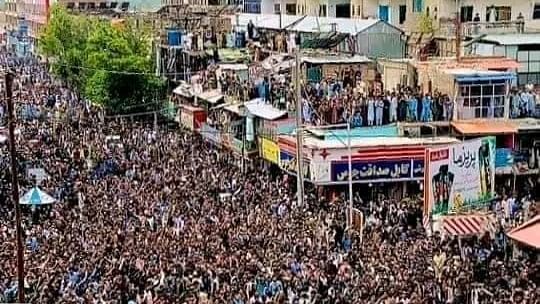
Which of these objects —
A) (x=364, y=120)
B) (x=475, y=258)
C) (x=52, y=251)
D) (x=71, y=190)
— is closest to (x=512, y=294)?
(x=475, y=258)

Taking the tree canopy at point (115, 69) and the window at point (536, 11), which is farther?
the tree canopy at point (115, 69)

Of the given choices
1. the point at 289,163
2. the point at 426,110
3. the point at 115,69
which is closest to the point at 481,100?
the point at 426,110

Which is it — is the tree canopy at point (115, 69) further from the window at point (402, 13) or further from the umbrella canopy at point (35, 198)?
the umbrella canopy at point (35, 198)

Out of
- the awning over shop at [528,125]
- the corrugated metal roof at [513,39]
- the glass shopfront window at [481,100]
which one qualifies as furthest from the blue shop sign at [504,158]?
the corrugated metal roof at [513,39]

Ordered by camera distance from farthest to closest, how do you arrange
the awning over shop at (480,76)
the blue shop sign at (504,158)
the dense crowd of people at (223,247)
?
the awning over shop at (480,76), the blue shop sign at (504,158), the dense crowd of people at (223,247)

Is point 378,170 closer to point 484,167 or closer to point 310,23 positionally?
point 484,167

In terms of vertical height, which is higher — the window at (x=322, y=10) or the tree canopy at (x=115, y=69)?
the window at (x=322, y=10)

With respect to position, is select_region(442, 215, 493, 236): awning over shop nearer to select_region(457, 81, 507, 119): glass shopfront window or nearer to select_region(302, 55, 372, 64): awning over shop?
select_region(457, 81, 507, 119): glass shopfront window
